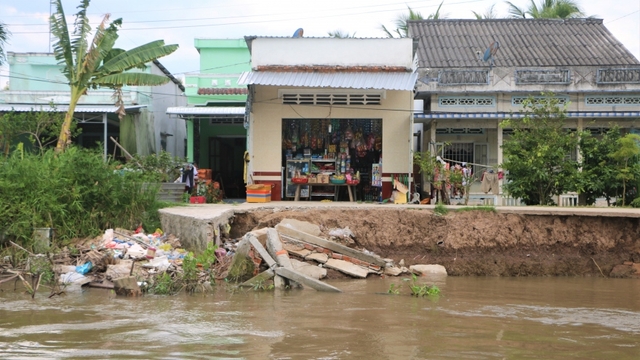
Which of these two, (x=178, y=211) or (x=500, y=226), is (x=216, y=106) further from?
(x=500, y=226)

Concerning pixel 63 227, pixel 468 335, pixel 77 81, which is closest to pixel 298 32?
pixel 77 81

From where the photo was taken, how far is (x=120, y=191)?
1469cm

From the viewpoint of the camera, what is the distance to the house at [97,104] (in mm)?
22328

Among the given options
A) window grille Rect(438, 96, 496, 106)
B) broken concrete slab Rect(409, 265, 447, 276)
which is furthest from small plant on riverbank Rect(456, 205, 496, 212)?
window grille Rect(438, 96, 496, 106)

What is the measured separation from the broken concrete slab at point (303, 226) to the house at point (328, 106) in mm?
4963

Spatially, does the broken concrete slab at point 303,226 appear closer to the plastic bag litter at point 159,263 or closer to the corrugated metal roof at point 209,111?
the plastic bag litter at point 159,263

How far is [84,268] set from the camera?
12.1 m

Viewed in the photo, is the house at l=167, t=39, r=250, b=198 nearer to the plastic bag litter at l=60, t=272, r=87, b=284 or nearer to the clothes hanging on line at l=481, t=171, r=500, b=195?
the clothes hanging on line at l=481, t=171, r=500, b=195

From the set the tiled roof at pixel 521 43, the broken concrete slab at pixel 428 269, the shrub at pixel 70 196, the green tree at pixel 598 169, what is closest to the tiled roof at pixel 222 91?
the tiled roof at pixel 521 43

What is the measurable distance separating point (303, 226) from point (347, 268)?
1547 mm

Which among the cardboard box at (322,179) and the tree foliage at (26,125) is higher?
the tree foliage at (26,125)

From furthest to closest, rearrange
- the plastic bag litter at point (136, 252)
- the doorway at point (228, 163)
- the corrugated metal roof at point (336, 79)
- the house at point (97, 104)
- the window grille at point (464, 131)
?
1. the doorway at point (228, 163)
2. the house at point (97, 104)
3. the window grille at point (464, 131)
4. the corrugated metal roof at point (336, 79)
5. the plastic bag litter at point (136, 252)

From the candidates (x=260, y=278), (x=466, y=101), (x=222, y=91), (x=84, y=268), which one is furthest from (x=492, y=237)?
(x=222, y=91)

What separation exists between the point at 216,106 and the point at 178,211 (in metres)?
9.73
